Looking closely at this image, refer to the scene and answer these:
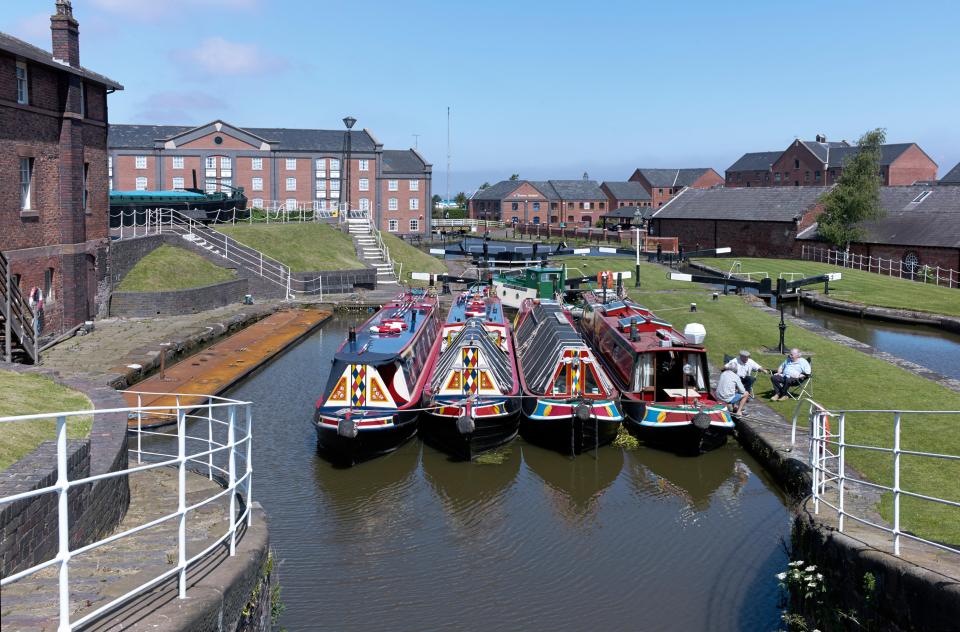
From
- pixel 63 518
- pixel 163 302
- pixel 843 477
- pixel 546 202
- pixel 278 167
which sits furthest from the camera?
pixel 546 202

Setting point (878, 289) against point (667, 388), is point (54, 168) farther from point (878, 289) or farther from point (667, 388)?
point (878, 289)

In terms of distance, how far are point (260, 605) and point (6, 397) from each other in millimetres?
5486

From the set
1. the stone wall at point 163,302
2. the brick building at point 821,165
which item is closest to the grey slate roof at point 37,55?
the stone wall at point 163,302

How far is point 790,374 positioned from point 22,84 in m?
19.9

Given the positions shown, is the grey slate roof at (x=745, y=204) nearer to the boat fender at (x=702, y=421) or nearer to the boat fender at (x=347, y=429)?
the boat fender at (x=702, y=421)

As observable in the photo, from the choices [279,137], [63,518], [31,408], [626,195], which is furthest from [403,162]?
[63,518]

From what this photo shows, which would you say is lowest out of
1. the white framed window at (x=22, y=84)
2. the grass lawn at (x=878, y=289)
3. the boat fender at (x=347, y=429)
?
the boat fender at (x=347, y=429)

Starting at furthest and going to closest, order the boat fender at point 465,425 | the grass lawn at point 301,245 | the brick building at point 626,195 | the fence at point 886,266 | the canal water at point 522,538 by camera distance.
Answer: the brick building at point 626,195
the fence at point 886,266
the grass lawn at point 301,245
the boat fender at point 465,425
the canal water at point 522,538

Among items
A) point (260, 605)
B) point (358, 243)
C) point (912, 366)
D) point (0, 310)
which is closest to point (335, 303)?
point (358, 243)

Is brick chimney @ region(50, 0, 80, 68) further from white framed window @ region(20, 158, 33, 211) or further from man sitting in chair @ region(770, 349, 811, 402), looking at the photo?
man sitting in chair @ region(770, 349, 811, 402)

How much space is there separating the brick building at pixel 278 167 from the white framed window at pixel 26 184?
39459 mm

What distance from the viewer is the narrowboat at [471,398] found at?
16516mm

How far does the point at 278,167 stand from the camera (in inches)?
2721

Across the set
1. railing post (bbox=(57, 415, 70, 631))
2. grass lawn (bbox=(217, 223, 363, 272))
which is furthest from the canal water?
grass lawn (bbox=(217, 223, 363, 272))
